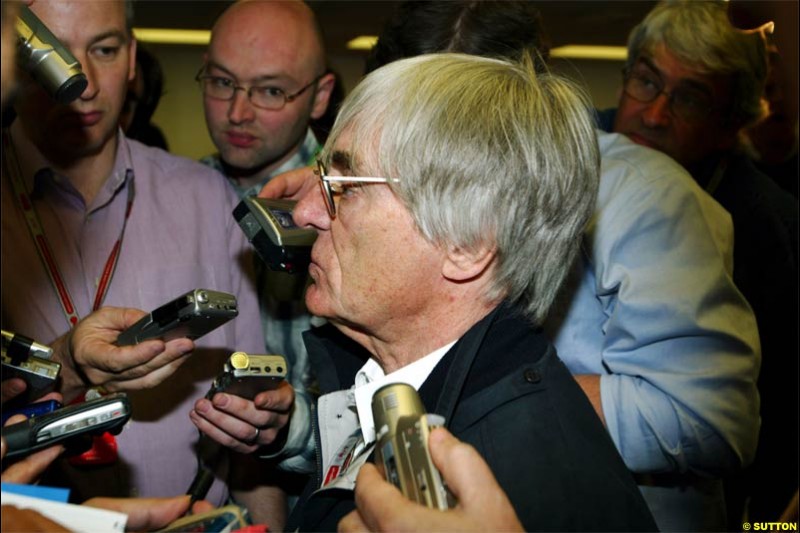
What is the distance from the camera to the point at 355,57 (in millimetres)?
8273

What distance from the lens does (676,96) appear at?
2959 millimetres

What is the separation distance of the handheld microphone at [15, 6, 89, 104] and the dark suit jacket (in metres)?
0.83

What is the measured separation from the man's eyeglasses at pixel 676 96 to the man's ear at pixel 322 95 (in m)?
0.98

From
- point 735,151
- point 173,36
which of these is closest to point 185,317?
point 735,151

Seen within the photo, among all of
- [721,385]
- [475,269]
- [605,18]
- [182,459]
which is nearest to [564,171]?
[475,269]

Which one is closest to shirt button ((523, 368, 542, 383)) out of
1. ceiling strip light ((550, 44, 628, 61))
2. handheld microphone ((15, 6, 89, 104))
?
handheld microphone ((15, 6, 89, 104))

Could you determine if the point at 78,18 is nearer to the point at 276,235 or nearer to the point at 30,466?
the point at 276,235

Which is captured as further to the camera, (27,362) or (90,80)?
(90,80)

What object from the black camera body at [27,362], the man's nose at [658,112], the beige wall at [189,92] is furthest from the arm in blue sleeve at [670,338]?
the beige wall at [189,92]

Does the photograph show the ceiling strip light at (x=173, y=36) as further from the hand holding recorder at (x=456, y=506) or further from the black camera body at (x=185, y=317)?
the hand holding recorder at (x=456, y=506)

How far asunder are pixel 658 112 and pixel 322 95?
1098 mm

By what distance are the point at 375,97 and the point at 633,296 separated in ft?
2.39

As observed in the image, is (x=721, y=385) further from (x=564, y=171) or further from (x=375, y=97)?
(x=375, y=97)

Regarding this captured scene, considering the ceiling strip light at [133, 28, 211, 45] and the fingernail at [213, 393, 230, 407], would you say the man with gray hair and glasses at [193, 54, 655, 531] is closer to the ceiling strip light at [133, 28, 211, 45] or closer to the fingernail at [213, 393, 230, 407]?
the fingernail at [213, 393, 230, 407]
